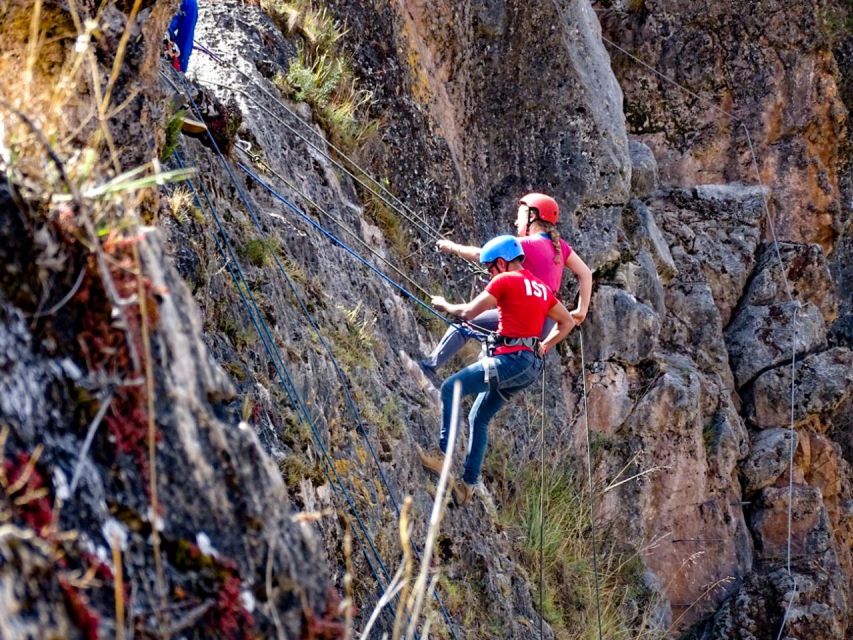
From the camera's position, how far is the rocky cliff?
2395 mm

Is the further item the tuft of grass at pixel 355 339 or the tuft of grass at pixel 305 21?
the tuft of grass at pixel 305 21

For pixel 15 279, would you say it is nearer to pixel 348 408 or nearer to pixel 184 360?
pixel 184 360

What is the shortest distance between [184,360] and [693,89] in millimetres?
13171

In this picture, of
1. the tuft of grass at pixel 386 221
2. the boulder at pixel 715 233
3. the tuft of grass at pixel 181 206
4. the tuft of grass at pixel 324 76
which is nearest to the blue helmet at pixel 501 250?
the tuft of grass at pixel 181 206

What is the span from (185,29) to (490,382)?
2577 millimetres

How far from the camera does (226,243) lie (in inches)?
232

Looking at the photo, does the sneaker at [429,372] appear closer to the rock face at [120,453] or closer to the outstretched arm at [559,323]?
the outstretched arm at [559,323]

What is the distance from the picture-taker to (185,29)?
699 centimetres

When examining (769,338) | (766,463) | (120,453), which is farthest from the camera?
(769,338)

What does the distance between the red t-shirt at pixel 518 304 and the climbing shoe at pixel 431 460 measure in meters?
0.81

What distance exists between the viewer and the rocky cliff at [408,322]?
239 centimetres

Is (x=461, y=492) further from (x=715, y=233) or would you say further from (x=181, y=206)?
(x=715, y=233)

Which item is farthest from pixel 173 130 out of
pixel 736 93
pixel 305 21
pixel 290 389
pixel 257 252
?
pixel 736 93

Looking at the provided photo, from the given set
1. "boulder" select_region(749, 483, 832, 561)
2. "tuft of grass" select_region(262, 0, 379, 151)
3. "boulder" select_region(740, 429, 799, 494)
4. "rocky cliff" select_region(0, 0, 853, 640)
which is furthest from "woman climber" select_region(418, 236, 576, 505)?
"boulder" select_region(749, 483, 832, 561)
